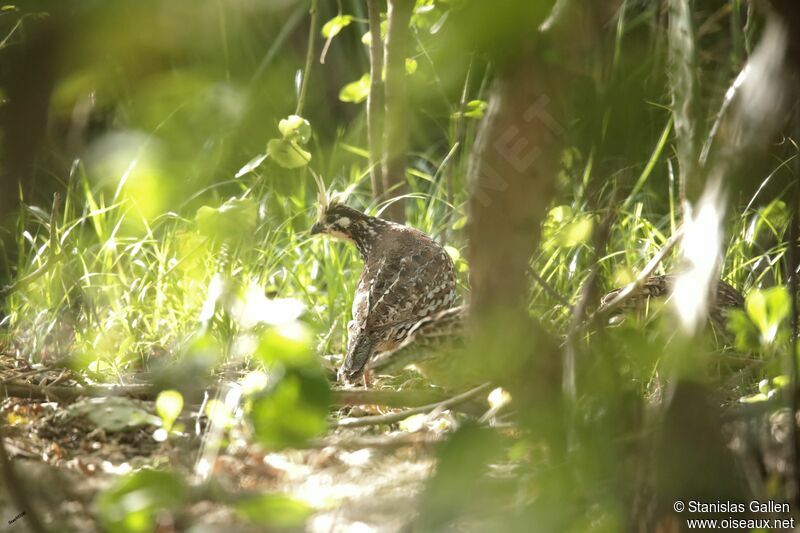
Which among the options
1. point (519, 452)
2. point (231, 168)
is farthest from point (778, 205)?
point (231, 168)

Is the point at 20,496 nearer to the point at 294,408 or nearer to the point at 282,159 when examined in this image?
the point at 294,408

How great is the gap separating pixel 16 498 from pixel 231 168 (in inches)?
24.4

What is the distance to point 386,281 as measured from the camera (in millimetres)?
4312

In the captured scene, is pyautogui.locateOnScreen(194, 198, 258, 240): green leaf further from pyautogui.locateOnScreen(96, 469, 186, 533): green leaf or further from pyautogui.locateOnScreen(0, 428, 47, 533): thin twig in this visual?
pyautogui.locateOnScreen(0, 428, 47, 533): thin twig

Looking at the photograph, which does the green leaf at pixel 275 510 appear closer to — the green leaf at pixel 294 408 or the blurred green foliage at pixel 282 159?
the blurred green foliage at pixel 282 159

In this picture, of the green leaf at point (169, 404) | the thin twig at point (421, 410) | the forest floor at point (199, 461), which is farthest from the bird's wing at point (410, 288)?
the green leaf at point (169, 404)

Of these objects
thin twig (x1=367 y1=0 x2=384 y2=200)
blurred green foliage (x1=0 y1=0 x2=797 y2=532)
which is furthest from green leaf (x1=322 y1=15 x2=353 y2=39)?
blurred green foliage (x1=0 y1=0 x2=797 y2=532)

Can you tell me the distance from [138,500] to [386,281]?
3.25 metres

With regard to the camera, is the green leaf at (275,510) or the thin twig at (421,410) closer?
the green leaf at (275,510)

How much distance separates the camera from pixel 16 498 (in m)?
1.24

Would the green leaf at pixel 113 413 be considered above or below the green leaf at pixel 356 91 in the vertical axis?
below

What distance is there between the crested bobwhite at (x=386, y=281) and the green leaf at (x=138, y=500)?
2793 mm

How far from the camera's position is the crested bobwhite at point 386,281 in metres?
4.05

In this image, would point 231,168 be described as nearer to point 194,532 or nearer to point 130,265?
point 194,532
